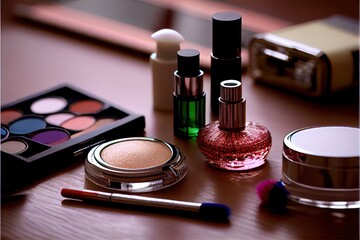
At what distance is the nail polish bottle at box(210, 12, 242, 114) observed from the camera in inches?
40.8

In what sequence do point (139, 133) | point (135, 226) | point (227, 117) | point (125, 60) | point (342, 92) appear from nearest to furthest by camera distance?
point (135, 226) → point (227, 117) → point (139, 133) → point (342, 92) → point (125, 60)

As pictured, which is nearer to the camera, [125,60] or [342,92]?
[342,92]

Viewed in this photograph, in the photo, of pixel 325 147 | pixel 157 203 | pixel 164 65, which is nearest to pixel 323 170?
pixel 325 147

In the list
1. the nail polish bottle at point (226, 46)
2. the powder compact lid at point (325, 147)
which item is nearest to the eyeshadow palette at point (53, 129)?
the nail polish bottle at point (226, 46)

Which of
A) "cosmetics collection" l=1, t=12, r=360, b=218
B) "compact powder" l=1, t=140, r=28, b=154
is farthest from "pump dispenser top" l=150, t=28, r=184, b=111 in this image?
"compact powder" l=1, t=140, r=28, b=154

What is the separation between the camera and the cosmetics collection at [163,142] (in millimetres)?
894

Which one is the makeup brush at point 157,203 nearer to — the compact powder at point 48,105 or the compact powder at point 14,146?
the compact powder at point 14,146

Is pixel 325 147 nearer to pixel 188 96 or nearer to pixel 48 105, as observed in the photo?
pixel 188 96

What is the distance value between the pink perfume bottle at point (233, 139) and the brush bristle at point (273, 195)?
0.26 ft

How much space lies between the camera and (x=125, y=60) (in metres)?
1.33

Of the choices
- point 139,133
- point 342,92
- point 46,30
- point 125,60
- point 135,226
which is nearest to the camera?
point 135,226

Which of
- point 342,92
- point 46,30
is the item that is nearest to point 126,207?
point 342,92

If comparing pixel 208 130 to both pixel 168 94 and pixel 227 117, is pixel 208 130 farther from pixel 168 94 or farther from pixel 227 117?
pixel 168 94

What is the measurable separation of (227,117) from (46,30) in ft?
1.99
